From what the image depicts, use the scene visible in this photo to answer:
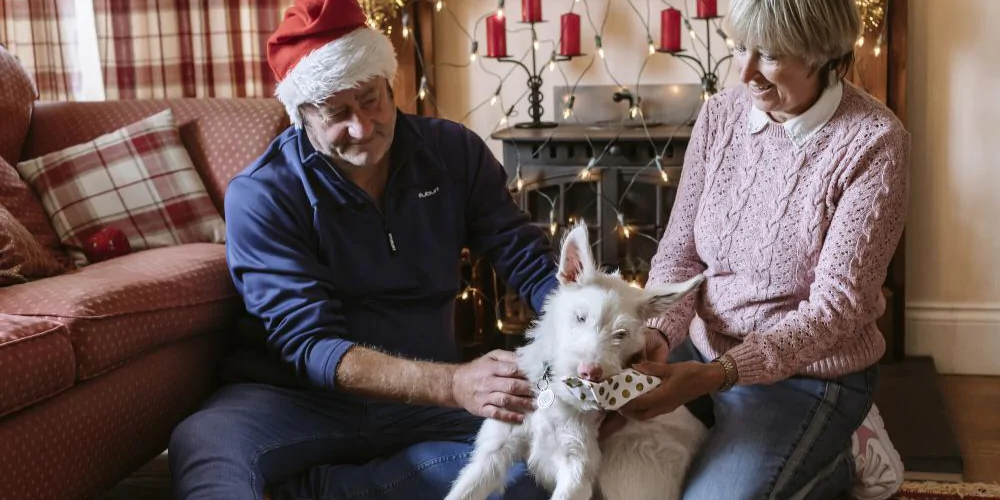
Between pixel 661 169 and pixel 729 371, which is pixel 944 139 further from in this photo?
pixel 729 371

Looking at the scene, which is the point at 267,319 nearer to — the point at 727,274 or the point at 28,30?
the point at 727,274

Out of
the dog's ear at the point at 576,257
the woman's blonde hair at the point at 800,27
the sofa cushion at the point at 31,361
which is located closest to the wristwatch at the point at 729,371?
the dog's ear at the point at 576,257

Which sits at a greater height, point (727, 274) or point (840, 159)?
point (840, 159)

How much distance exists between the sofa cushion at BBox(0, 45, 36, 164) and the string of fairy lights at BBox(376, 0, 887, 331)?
1158mm

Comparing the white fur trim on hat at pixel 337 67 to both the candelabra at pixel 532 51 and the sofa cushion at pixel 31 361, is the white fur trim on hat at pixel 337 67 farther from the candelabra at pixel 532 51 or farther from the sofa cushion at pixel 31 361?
the candelabra at pixel 532 51

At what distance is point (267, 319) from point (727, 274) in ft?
2.91

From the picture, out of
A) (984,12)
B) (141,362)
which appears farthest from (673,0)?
(141,362)

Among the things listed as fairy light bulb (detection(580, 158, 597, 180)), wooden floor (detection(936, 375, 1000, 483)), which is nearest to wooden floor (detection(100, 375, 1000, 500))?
wooden floor (detection(936, 375, 1000, 483))

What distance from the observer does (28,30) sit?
327cm

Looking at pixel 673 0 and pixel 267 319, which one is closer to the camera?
pixel 267 319

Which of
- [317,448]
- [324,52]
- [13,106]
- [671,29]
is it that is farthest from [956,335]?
[13,106]

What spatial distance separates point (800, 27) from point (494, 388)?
2.60 ft

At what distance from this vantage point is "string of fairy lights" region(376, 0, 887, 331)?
303cm

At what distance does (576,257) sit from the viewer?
5.34 ft
